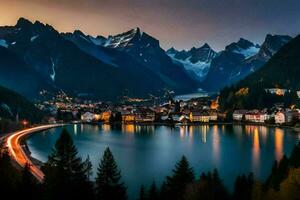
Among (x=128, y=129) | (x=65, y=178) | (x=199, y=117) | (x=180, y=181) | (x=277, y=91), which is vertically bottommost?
(x=180, y=181)

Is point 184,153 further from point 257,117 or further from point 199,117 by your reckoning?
point 199,117

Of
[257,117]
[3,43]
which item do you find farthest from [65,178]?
[3,43]

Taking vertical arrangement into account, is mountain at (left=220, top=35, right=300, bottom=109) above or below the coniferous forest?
above

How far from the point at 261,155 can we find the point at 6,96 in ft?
158

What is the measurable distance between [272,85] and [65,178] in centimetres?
8323

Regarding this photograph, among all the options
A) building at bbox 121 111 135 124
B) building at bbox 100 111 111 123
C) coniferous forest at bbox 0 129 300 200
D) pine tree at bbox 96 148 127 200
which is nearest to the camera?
coniferous forest at bbox 0 129 300 200

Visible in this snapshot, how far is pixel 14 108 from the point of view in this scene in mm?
74125

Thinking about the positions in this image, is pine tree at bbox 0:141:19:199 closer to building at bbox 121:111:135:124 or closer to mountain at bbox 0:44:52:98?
building at bbox 121:111:135:124

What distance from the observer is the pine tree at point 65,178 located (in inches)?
664

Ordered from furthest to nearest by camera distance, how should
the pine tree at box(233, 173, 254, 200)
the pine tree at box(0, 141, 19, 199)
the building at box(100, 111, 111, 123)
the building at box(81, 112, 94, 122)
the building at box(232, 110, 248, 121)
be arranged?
the building at box(81, 112, 94, 122) < the building at box(100, 111, 111, 123) < the building at box(232, 110, 248, 121) < the pine tree at box(233, 173, 254, 200) < the pine tree at box(0, 141, 19, 199)

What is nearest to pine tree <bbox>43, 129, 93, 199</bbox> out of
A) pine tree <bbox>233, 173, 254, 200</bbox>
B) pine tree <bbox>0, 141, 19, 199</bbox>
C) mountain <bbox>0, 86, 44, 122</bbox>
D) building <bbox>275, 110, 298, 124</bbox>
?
pine tree <bbox>0, 141, 19, 199</bbox>

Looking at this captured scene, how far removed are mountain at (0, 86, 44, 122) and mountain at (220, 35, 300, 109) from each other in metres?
33.7

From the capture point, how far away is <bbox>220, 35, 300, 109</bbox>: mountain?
3406 inches

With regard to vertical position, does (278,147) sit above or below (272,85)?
below
